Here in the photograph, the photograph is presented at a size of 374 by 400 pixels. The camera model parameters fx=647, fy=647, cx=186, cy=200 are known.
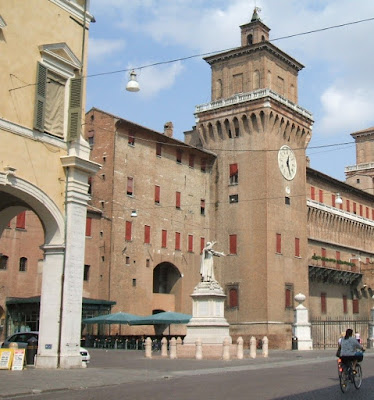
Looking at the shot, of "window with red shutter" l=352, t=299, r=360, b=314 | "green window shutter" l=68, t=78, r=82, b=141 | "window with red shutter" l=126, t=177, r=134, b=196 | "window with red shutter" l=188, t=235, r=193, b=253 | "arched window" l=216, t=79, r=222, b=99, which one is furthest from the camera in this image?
"window with red shutter" l=352, t=299, r=360, b=314

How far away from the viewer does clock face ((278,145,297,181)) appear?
173 feet

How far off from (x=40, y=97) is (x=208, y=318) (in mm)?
14607

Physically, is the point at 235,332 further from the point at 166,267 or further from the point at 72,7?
the point at 72,7

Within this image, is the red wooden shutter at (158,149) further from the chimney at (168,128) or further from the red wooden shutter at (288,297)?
the red wooden shutter at (288,297)

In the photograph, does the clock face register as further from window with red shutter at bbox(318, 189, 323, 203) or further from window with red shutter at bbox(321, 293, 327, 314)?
window with red shutter at bbox(321, 293, 327, 314)

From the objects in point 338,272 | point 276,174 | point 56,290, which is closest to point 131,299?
point 276,174

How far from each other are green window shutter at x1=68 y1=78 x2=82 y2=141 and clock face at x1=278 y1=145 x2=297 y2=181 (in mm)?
34140

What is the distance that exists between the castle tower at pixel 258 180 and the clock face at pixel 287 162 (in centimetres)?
8

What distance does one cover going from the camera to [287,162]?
5356 cm

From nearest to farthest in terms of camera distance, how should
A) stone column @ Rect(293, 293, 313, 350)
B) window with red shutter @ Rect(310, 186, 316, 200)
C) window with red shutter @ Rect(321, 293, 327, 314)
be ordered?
stone column @ Rect(293, 293, 313, 350) → window with red shutter @ Rect(321, 293, 327, 314) → window with red shutter @ Rect(310, 186, 316, 200)

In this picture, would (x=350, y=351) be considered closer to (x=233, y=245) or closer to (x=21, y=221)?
(x=21, y=221)

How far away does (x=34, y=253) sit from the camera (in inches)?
1626

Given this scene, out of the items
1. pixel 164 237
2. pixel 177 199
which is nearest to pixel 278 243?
pixel 177 199

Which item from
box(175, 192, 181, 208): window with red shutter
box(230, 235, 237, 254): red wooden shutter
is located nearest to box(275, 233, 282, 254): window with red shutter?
box(230, 235, 237, 254): red wooden shutter
